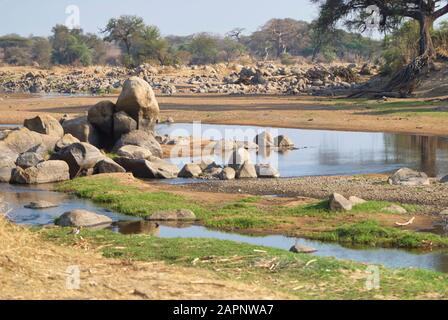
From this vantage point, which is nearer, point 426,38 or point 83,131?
point 83,131

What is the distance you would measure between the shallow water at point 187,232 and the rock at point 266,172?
487cm

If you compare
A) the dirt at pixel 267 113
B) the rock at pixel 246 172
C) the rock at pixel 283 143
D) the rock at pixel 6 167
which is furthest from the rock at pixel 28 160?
the dirt at pixel 267 113

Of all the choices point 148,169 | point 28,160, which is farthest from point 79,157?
point 148,169

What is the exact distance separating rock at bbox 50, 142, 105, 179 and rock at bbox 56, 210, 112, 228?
587 centimetres

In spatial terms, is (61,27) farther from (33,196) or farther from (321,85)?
(33,196)

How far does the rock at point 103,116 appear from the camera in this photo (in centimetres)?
2338

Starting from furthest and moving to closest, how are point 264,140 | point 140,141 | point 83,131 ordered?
point 264,140 → point 83,131 → point 140,141

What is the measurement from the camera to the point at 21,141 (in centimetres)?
2131

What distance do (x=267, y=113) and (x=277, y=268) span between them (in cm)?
2722

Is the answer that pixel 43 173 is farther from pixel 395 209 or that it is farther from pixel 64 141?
pixel 395 209

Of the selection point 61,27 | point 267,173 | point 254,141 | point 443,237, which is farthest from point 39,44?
point 443,237

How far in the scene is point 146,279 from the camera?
8422 mm

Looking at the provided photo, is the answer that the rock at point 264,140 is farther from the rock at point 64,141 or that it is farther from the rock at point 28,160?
the rock at point 28,160
